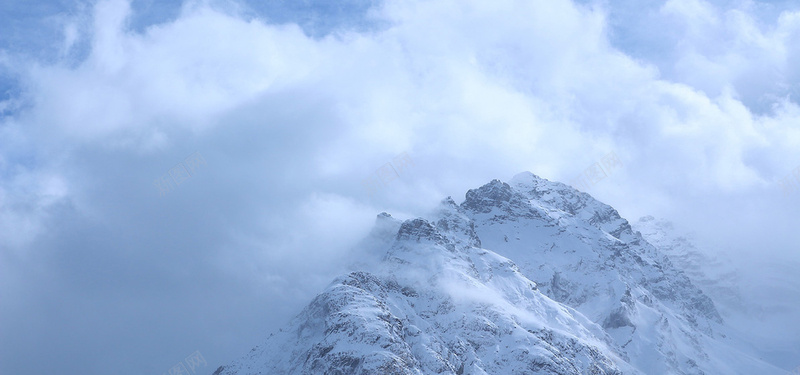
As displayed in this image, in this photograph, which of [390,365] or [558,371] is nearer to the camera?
[390,365]

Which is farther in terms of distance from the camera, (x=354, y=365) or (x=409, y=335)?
(x=409, y=335)

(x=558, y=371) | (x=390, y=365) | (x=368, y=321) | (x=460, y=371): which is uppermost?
(x=368, y=321)

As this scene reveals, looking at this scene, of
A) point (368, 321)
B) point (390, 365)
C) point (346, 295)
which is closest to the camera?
point (390, 365)

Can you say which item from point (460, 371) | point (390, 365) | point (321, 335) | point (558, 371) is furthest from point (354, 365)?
point (558, 371)

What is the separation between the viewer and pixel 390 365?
170m

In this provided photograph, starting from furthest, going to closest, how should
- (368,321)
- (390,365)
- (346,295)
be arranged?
(346,295), (368,321), (390,365)

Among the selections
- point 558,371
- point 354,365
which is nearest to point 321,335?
point 354,365

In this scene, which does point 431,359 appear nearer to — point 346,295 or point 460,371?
point 460,371

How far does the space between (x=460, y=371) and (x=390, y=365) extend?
33.8 metres

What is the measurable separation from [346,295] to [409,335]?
23.0 m

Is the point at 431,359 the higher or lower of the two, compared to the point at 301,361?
lower

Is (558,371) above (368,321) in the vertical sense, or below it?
below

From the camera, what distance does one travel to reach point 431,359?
7426 inches

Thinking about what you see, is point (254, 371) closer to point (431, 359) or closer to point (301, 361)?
point (301, 361)
